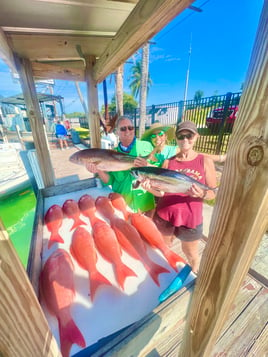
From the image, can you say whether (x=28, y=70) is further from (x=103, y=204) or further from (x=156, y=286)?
(x=156, y=286)

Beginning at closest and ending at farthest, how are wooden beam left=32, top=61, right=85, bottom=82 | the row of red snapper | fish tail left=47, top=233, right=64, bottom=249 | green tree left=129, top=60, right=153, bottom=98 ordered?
1. the row of red snapper
2. fish tail left=47, top=233, right=64, bottom=249
3. wooden beam left=32, top=61, right=85, bottom=82
4. green tree left=129, top=60, right=153, bottom=98

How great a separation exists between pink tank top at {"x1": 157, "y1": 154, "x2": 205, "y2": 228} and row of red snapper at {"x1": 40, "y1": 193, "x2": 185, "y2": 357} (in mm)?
428

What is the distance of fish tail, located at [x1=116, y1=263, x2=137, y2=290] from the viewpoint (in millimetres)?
965

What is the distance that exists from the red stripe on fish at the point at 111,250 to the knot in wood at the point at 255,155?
98 centimetres

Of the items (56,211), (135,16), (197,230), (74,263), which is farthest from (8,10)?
(197,230)

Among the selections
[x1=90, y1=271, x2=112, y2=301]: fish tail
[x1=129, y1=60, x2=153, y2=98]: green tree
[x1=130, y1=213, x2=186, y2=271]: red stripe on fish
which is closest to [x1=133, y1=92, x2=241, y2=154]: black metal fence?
[x1=130, y1=213, x2=186, y2=271]: red stripe on fish

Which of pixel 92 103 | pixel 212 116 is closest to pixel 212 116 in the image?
pixel 212 116

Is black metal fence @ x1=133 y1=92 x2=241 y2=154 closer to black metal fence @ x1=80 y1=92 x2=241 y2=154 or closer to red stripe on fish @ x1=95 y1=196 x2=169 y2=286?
black metal fence @ x1=80 y1=92 x2=241 y2=154

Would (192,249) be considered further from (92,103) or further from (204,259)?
(92,103)

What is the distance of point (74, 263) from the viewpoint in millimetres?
1096

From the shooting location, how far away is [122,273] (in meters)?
1.01

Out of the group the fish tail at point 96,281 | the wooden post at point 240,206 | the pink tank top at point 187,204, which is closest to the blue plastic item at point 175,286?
the wooden post at point 240,206

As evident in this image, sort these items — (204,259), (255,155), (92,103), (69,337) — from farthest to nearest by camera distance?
(92,103)
(69,337)
(204,259)
(255,155)

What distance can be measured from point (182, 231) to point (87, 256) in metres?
1.10
